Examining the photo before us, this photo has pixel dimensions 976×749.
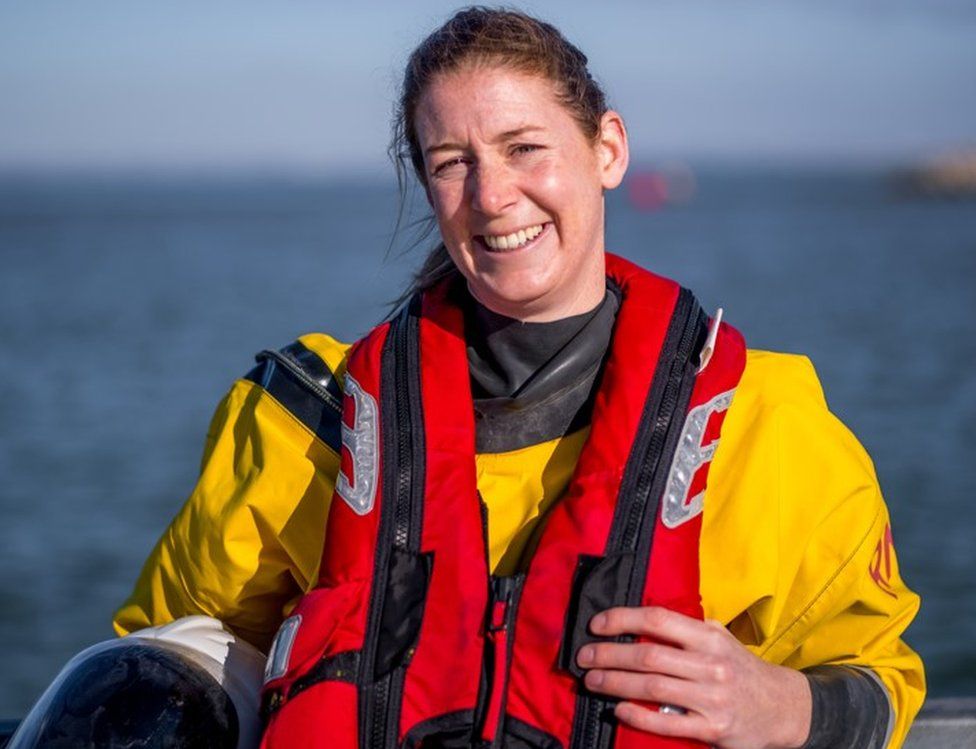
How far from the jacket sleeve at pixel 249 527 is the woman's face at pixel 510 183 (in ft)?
1.53

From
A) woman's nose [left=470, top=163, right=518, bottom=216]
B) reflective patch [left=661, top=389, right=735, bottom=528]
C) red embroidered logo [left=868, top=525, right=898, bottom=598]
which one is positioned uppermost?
woman's nose [left=470, top=163, right=518, bottom=216]

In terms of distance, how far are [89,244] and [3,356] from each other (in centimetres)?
→ 2570

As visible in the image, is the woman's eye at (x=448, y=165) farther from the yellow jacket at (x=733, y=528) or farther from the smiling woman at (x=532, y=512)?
the yellow jacket at (x=733, y=528)

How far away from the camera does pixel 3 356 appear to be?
726 inches

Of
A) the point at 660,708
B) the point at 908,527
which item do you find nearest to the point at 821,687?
the point at 660,708

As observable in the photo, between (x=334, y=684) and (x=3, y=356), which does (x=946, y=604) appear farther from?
(x=3, y=356)

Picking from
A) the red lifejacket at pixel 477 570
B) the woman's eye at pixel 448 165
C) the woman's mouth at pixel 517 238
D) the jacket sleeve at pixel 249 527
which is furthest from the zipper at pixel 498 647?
the woman's eye at pixel 448 165

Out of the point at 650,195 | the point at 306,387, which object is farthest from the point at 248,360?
the point at 650,195

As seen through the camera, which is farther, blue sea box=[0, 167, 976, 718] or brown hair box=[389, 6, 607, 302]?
blue sea box=[0, 167, 976, 718]

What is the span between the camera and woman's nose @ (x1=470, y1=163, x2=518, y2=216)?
2.31m

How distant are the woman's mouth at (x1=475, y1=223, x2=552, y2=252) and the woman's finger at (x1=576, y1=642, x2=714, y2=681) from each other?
0.68m

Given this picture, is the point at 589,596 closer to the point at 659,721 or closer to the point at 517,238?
the point at 659,721

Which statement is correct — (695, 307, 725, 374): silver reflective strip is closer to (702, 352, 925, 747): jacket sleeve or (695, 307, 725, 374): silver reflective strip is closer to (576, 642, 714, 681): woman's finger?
(702, 352, 925, 747): jacket sleeve

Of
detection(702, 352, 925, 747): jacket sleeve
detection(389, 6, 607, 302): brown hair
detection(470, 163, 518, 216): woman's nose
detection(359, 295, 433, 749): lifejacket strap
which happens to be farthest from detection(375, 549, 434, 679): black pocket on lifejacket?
detection(389, 6, 607, 302): brown hair
